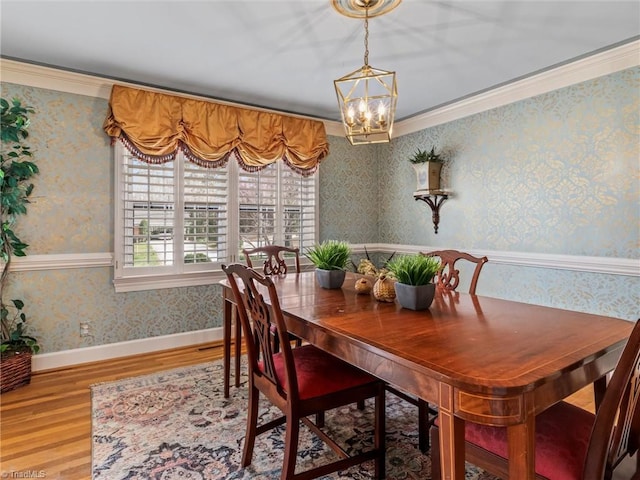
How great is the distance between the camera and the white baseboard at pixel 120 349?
3.03 meters

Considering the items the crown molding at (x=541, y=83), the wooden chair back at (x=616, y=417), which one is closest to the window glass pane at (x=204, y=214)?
the crown molding at (x=541, y=83)

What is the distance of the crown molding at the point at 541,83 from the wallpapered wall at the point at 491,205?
0.06 metres

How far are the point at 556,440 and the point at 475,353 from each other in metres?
0.39

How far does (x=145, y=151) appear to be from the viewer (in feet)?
10.8

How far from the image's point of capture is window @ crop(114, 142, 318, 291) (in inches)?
131

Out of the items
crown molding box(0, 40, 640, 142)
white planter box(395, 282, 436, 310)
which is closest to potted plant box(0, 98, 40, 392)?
crown molding box(0, 40, 640, 142)

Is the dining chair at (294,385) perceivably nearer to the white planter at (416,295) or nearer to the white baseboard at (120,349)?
the white planter at (416,295)

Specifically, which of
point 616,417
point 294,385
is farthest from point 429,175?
point 616,417

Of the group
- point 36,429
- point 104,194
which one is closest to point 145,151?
point 104,194

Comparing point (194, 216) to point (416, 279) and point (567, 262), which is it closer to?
point (416, 279)

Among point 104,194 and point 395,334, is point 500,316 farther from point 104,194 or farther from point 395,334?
point 104,194

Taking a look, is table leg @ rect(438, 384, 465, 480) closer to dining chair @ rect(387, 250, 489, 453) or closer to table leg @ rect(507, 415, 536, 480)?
table leg @ rect(507, 415, 536, 480)

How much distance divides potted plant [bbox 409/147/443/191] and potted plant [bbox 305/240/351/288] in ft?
6.50

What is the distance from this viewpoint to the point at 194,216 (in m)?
3.63
